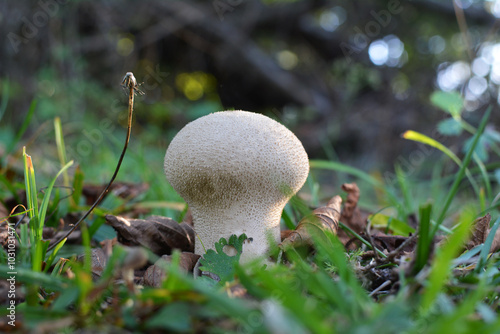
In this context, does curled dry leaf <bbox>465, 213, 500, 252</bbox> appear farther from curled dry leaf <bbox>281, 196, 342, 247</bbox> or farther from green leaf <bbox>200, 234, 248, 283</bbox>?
green leaf <bbox>200, 234, 248, 283</bbox>

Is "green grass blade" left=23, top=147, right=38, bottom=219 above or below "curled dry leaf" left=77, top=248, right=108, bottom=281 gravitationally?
above

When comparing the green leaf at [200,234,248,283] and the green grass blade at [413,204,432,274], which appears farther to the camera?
the green leaf at [200,234,248,283]

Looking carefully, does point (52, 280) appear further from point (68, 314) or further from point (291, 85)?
point (291, 85)

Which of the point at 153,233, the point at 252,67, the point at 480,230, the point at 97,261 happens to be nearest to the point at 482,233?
the point at 480,230

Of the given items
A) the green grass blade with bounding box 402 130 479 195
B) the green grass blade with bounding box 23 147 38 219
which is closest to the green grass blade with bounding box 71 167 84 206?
the green grass blade with bounding box 23 147 38 219

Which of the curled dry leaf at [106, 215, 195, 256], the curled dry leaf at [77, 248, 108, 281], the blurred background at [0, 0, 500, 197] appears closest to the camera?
the curled dry leaf at [77, 248, 108, 281]
